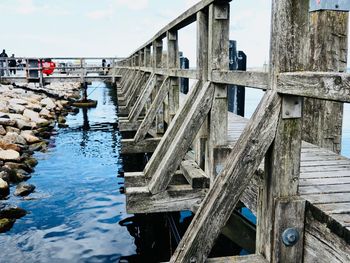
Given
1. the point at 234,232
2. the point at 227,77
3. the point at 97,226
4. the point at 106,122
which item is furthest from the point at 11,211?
the point at 106,122

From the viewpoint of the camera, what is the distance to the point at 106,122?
19844 mm

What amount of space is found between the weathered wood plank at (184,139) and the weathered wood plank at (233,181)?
126 centimetres

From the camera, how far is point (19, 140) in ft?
41.0

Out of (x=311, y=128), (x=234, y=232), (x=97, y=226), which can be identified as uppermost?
(x=311, y=128)

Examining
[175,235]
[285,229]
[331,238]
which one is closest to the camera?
[331,238]

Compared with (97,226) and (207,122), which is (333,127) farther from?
(97,226)

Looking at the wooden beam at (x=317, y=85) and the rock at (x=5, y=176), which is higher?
the wooden beam at (x=317, y=85)

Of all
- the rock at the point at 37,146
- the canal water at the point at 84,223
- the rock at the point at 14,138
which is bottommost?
the canal water at the point at 84,223

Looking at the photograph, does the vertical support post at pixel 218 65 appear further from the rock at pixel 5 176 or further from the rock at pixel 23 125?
the rock at pixel 23 125

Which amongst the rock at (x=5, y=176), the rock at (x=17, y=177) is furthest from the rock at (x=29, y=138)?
the rock at (x=5, y=176)

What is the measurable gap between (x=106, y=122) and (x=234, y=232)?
16.4m

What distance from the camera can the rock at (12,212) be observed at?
23.7ft

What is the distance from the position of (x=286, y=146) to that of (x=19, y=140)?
38.0 ft

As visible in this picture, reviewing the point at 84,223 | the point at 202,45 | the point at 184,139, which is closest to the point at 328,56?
the point at 202,45
